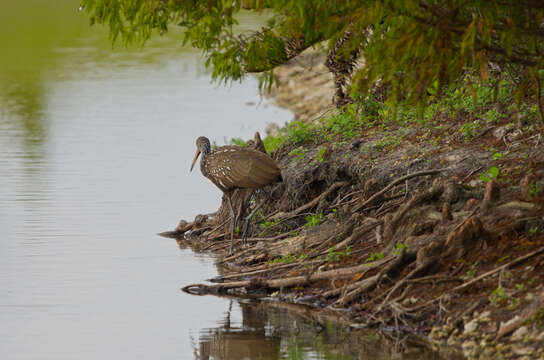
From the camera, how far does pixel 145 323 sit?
10867 millimetres

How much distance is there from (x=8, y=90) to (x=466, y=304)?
83.6ft

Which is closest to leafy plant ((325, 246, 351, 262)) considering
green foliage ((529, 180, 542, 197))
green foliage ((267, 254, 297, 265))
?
green foliage ((267, 254, 297, 265))

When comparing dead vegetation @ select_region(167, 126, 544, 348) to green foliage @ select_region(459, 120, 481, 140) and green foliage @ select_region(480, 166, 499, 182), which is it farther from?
green foliage @ select_region(459, 120, 481, 140)

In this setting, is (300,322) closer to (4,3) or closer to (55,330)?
(55,330)

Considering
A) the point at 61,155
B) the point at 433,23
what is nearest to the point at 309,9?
the point at 433,23

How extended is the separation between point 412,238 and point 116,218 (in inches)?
263

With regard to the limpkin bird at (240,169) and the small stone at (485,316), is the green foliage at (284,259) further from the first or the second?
the small stone at (485,316)

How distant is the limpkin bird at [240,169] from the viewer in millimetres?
13289

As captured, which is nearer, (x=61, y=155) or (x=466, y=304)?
(x=466, y=304)

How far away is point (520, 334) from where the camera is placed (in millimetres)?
9250

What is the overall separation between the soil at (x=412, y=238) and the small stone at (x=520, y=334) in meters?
0.01

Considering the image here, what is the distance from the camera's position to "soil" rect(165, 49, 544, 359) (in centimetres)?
987

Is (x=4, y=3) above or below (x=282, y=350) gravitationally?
below

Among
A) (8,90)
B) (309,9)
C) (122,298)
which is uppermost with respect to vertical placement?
(309,9)
